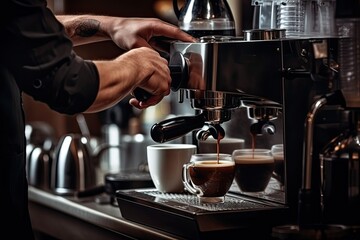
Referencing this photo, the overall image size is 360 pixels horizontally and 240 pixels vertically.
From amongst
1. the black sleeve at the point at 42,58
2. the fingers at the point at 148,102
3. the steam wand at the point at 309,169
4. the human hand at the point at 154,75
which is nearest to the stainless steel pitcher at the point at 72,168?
the fingers at the point at 148,102

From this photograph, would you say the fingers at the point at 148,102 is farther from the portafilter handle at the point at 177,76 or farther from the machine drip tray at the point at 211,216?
the machine drip tray at the point at 211,216

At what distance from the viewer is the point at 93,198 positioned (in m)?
2.62

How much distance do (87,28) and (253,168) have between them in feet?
1.86

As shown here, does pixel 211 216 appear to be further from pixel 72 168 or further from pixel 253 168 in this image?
pixel 72 168

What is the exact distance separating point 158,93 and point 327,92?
13.8 inches

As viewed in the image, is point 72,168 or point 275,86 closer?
point 275,86

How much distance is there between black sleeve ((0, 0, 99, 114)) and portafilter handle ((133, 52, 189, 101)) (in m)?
0.22

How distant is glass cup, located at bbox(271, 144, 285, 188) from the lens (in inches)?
72.5

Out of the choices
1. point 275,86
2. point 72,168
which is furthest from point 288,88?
point 72,168

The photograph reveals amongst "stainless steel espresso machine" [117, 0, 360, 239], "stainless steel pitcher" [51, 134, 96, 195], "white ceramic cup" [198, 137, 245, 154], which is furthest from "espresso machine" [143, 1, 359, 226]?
"stainless steel pitcher" [51, 134, 96, 195]

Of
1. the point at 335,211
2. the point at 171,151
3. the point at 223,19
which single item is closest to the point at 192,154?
the point at 171,151

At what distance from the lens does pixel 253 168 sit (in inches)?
76.4

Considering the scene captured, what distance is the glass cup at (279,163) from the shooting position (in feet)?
6.04

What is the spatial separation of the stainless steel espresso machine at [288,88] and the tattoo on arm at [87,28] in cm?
29
